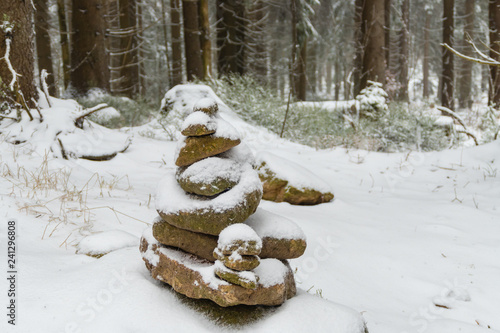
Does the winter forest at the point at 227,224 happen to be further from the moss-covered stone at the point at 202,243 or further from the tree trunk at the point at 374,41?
the tree trunk at the point at 374,41

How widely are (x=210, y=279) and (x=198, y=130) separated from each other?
2.26 feet

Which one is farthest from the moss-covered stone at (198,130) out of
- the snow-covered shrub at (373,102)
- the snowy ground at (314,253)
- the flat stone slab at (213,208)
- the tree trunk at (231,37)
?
the tree trunk at (231,37)

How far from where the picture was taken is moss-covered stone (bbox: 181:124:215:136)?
181 centimetres

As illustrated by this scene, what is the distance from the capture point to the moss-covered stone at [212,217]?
1.73 metres

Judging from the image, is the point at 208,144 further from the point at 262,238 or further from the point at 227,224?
the point at 262,238

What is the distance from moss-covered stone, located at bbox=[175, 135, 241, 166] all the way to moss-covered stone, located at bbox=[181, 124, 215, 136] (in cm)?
5

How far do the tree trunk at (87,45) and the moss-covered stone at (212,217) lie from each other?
7.81 metres

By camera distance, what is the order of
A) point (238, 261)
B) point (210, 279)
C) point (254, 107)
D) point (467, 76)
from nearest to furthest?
1. point (238, 261)
2. point (210, 279)
3. point (254, 107)
4. point (467, 76)

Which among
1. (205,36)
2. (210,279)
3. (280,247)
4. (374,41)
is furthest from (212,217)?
(205,36)

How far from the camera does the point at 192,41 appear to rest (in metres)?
10.5

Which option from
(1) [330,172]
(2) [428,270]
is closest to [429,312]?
(2) [428,270]

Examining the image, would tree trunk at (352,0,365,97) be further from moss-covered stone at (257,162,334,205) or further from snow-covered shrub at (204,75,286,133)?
moss-covered stone at (257,162,334,205)

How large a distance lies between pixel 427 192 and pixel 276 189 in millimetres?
2051

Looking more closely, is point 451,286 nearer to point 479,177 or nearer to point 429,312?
point 429,312
